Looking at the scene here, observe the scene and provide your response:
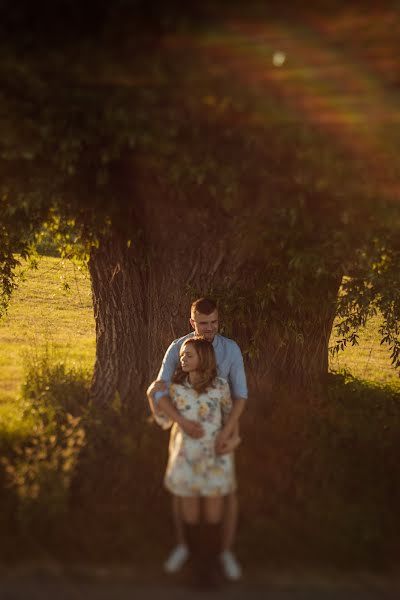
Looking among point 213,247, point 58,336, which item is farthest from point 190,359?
point 58,336

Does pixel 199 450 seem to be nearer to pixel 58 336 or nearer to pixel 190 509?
pixel 190 509

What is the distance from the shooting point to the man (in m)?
5.46

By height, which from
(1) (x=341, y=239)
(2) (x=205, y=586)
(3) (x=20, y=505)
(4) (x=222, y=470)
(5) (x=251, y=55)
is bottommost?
(2) (x=205, y=586)

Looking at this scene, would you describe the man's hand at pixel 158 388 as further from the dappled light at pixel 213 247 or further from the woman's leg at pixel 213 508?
the woman's leg at pixel 213 508

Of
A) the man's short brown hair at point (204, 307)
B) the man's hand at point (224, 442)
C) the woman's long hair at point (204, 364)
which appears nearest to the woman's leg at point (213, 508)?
the man's hand at point (224, 442)

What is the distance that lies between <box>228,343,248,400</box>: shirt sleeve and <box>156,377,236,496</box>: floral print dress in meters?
0.28

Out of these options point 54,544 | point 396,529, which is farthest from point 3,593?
point 396,529

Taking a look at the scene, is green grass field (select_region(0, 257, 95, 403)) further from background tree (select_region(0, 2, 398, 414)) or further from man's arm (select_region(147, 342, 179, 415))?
man's arm (select_region(147, 342, 179, 415))

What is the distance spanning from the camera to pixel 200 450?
568 cm

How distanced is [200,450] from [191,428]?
22 centimetres

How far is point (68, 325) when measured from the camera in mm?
20188

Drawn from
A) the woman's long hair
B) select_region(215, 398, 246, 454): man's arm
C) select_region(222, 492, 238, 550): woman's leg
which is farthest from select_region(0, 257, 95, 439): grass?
select_region(222, 492, 238, 550): woman's leg

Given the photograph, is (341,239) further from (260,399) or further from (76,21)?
(76,21)

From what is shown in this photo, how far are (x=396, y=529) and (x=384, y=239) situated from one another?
305cm
